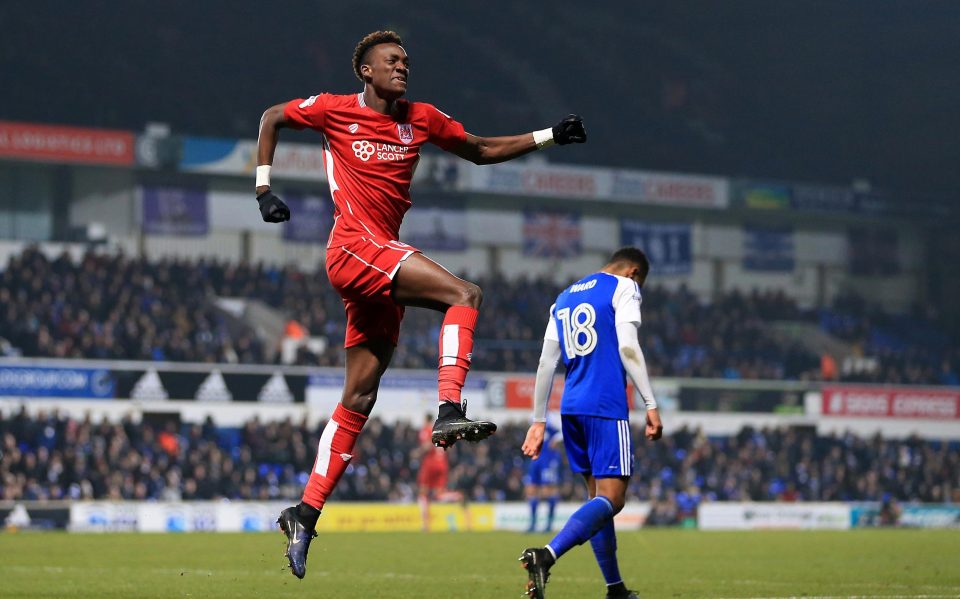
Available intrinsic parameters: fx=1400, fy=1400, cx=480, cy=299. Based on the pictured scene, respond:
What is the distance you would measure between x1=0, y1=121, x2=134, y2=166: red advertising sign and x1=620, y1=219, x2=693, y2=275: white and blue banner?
61.6 ft

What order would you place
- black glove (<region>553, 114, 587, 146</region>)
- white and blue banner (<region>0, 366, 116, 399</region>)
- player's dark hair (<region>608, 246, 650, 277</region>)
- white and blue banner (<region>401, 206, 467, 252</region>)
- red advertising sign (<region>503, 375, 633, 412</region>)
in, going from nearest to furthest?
black glove (<region>553, 114, 587, 146</region>)
player's dark hair (<region>608, 246, 650, 277</region>)
white and blue banner (<region>0, 366, 116, 399</region>)
red advertising sign (<region>503, 375, 633, 412</region>)
white and blue banner (<region>401, 206, 467, 252</region>)

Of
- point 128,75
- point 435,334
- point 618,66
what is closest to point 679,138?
point 618,66

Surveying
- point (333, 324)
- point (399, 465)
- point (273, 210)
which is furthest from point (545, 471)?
point (273, 210)

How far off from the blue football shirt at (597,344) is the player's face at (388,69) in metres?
1.83

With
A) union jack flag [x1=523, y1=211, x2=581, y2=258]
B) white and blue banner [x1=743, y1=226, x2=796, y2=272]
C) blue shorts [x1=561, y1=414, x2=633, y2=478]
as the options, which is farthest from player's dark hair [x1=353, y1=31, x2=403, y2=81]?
white and blue banner [x1=743, y1=226, x2=796, y2=272]

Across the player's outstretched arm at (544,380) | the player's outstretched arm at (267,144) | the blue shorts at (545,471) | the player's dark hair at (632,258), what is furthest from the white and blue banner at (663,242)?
the player's outstretched arm at (267,144)

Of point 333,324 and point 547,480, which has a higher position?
point 333,324

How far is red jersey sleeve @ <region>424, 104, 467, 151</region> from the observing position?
7965 mm

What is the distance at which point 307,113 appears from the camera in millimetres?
7809

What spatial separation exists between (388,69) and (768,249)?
4720 cm

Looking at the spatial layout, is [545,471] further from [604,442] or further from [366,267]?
[366,267]

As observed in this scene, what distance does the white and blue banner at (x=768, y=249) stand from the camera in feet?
175

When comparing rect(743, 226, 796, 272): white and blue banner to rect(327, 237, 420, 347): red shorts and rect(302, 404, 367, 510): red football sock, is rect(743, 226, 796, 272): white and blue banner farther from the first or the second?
rect(327, 237, 420, 347): red shorts

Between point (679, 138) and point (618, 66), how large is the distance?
4.00 metres
